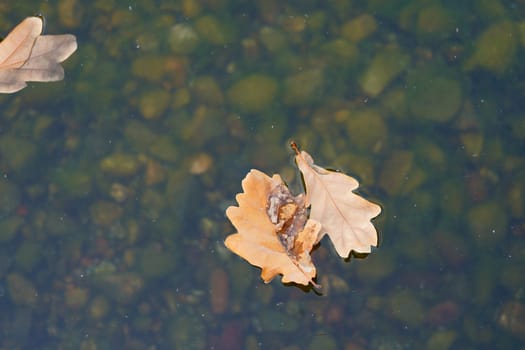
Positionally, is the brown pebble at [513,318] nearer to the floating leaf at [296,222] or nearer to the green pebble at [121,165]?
the floating leaf at [296,222]

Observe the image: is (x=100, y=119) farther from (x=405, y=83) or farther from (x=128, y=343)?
(x=405, y=83)

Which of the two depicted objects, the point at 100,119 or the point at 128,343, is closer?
the point at 128,343

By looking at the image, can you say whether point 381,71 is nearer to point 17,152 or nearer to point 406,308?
point 406,308

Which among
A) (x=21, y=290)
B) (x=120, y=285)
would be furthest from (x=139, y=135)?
(x=21, y=290)

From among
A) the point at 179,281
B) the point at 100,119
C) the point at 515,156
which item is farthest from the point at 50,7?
the point at 515,156

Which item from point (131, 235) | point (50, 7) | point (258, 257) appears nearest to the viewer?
point (258, 257)

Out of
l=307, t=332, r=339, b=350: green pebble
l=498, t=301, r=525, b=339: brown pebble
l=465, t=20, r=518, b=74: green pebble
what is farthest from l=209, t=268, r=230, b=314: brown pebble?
l=465, t=20, r=518, b=74: green pebble
